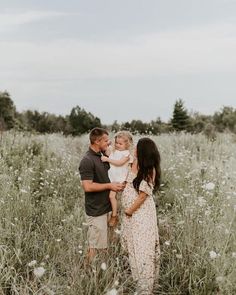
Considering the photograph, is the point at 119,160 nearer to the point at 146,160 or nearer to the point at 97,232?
the point at 146,160

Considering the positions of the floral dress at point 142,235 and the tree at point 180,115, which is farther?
the tree at point 180,115

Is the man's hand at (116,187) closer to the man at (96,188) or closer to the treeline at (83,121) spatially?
the man at (96,188)

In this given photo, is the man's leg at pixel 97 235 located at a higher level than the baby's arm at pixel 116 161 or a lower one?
lower

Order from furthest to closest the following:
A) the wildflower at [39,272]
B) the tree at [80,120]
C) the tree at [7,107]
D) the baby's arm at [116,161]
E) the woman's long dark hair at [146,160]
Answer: the tree at [7,107] < the tree at [80,120] < the baby's arm at [116,161] < the woman's long dark hair at [146,160] < the wildflower at [39,272]

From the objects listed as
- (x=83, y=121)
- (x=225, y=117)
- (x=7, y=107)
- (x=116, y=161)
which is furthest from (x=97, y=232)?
(x=225, y=117)

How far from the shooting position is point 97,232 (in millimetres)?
4707

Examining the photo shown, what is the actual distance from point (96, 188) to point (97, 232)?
456 mm

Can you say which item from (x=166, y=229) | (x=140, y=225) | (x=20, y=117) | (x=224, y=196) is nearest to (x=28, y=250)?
(x=140, y=225)

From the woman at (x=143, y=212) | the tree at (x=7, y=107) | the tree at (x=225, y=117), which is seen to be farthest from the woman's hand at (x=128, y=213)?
the tree at (x=225, y=117)

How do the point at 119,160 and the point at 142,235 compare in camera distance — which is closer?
the point at 142,235

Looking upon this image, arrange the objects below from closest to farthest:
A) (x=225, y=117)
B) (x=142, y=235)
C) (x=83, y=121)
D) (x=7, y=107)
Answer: (x=142, y=235)
(x=83, y=121)
(x=7, y=107)
(x=225, y=117)

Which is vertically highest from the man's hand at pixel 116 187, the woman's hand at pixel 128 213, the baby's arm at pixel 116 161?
the baby's arm at pixel 116 161

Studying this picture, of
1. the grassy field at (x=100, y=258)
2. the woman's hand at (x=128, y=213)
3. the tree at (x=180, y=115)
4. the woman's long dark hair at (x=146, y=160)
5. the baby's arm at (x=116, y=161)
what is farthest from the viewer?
the tree at (x=180, y=115)

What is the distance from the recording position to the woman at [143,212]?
176 inches
